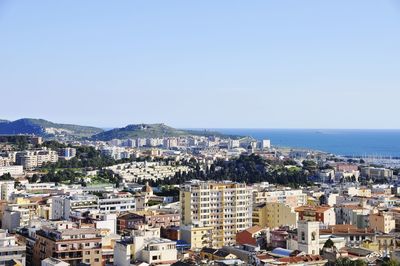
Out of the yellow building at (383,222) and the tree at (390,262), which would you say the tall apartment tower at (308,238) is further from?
the yellow building at (383,222)

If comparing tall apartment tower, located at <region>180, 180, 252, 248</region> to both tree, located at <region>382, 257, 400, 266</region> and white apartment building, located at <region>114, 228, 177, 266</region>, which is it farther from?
tree, located at <region>382, 257, 400, 266</region>

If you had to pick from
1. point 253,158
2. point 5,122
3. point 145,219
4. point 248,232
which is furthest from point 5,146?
point 5,122

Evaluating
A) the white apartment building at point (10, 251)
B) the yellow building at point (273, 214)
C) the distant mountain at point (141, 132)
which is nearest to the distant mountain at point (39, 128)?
the distant mountain at point (141, 132)

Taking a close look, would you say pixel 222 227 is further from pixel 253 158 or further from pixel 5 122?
pixel 5 122

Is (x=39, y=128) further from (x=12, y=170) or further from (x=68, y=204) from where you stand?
(x=68, y=204)

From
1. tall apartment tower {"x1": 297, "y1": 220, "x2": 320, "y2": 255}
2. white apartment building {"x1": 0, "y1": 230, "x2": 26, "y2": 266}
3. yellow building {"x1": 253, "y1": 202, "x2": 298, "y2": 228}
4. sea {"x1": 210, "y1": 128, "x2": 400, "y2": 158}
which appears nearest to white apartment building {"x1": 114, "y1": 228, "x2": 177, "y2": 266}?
white apartment building {"x1": 0, "y1": 230, "x2": 26, "y2": 266}
